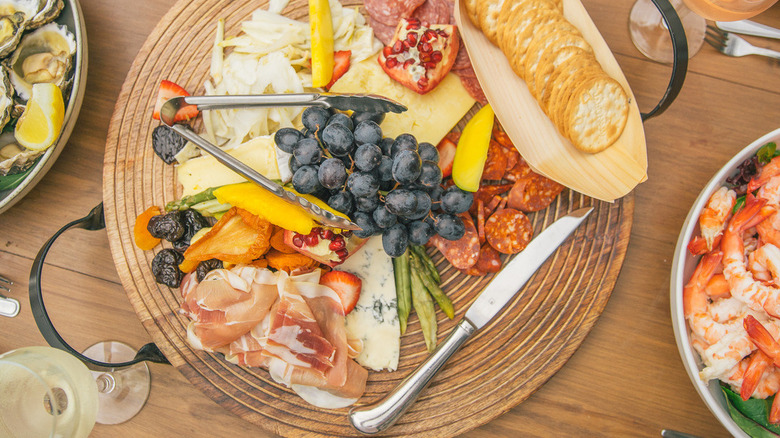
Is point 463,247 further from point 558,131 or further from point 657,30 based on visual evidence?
point 657,30

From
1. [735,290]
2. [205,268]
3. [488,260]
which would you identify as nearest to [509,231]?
[488,260]

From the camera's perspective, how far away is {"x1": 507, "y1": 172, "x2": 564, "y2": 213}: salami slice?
141cm

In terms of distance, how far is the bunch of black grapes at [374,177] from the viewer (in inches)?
49.1

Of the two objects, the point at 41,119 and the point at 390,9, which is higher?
the point at 390,9

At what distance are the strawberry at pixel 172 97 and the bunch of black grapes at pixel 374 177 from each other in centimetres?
35

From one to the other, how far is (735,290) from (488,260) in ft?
2.04

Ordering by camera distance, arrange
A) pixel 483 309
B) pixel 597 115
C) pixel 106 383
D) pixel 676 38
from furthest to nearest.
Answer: pixel 106 383, pixel 483 309, pixel 597 115, pixel 676 38

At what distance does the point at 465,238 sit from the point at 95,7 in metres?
1.45

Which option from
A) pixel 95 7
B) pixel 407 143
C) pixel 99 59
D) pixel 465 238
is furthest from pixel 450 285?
pixel 95 7

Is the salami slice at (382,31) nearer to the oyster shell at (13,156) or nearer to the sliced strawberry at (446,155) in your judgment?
the sliced strawberry at (446,155)

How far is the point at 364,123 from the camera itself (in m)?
1.30

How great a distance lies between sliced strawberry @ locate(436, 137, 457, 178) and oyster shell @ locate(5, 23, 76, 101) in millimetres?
1165

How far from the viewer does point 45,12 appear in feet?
4.67

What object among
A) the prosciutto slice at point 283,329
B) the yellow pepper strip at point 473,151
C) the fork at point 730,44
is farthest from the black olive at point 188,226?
the fork at point 730,44
